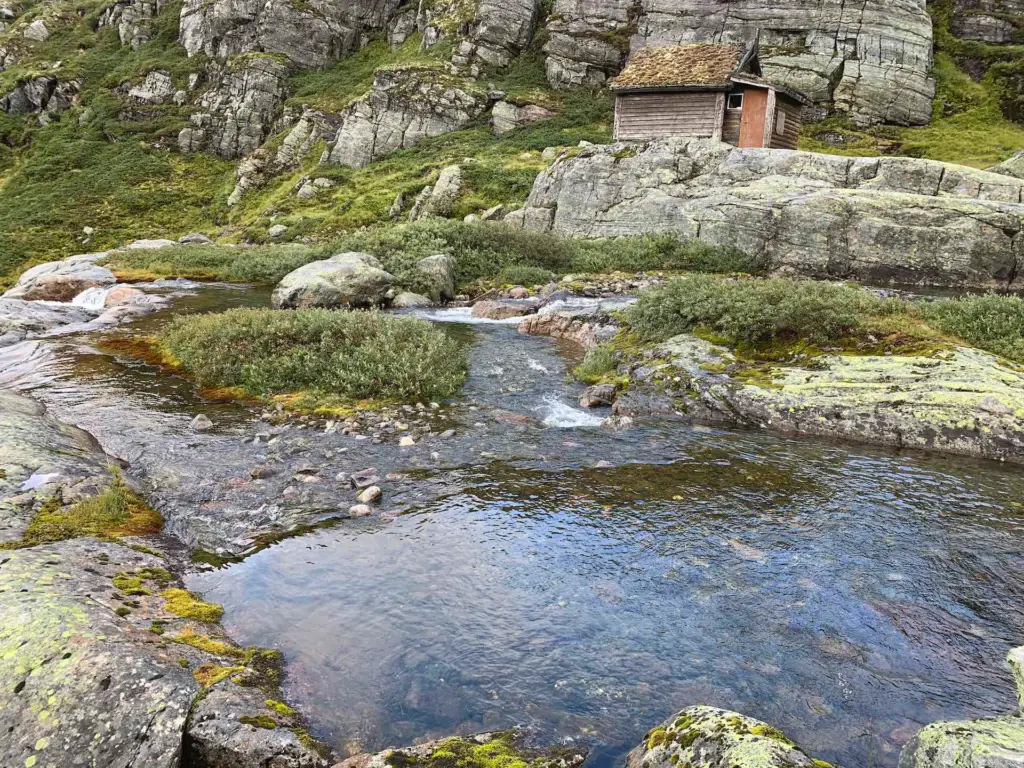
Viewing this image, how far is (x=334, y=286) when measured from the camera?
911 inches

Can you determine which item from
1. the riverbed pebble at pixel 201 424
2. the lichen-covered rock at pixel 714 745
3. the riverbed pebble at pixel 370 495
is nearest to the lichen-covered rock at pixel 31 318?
the riverbed pebble at pixel 201 424

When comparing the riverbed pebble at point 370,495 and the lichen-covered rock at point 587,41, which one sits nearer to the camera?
the riverbed pebble at point 370,495

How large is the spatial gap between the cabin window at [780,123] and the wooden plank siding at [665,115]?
3936mm

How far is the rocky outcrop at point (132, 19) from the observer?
83.1 metres

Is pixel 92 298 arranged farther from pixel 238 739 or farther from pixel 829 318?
pixel 829 318

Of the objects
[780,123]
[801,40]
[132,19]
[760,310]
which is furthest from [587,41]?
[132,19]

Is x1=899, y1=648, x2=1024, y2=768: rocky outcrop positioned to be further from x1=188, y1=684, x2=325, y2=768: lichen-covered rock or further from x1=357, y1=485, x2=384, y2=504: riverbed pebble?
x1=357, y1=485, x2=384, y2=504: riverbed pebble

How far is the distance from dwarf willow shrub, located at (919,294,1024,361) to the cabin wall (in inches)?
1112

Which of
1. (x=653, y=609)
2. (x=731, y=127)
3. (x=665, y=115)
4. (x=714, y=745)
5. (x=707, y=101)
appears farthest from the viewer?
(x=665, y=115)

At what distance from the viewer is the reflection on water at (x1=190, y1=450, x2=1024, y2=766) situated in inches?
195

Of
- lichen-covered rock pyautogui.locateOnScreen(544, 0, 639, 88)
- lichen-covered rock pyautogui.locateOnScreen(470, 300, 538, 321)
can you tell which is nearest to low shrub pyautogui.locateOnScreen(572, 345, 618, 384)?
lichen-covered rock pyautogui.locateOnScreen(470, 300, 538, 321)

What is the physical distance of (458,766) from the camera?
4.11 metres

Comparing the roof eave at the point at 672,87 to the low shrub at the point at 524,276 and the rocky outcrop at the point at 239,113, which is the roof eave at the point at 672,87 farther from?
the rocky outcrop at the point at 239,113

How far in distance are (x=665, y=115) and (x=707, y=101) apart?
8.64 ft
